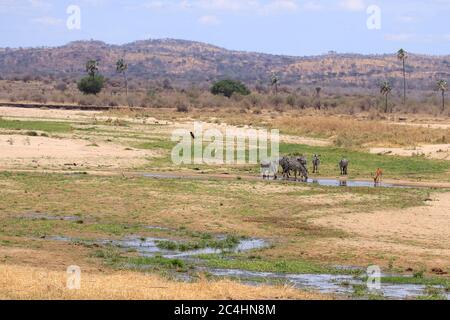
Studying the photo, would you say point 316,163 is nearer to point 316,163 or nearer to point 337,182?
point 316,163

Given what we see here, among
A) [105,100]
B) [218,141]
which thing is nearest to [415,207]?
[218,141]

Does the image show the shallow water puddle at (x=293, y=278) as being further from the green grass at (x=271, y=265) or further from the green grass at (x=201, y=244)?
the green grass at (x=271, y=265)

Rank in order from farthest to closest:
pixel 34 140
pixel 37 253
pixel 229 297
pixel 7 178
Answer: pixel 34 140 → pixel 7 178 → pixel 37 253 → pixel 229 297

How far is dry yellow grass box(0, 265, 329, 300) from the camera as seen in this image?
50.4 feet

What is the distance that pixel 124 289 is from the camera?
16062 mm

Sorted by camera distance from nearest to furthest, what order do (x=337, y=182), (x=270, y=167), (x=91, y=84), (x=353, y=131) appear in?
(x=337, y=182), (x=270, y=167), (x=353, y=131), (x=91, y=84)

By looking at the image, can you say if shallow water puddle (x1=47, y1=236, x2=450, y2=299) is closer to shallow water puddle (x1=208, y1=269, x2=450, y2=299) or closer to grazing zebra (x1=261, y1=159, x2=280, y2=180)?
shallow water puddle (x1=208, y1=269, x2=450, y2=299)

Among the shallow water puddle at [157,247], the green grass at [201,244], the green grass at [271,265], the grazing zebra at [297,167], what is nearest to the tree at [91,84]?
the grazing zebra at [297,167]

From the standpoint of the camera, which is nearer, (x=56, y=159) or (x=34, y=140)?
(x=56, y=159)

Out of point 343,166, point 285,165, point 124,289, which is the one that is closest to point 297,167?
point 285,165

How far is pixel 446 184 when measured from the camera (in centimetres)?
3994

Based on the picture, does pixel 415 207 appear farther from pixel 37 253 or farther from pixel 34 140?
pixel 34 140

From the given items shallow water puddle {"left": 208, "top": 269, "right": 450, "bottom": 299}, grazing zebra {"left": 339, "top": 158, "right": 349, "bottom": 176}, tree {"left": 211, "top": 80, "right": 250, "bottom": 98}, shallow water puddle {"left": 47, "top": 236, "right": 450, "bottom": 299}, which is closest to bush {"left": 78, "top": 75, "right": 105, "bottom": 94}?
tree {"left": 211, "top": 80, "right": 250, "bottom": 98}

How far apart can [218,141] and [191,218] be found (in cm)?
3202
